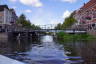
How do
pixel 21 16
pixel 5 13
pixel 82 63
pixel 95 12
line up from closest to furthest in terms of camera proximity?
pixel 82 63, pixel 95 12, pixel 5 13, pixel 21 16

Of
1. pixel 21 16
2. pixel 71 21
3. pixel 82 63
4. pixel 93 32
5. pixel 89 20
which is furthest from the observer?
pixel 21 16

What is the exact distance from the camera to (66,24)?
119750 mm

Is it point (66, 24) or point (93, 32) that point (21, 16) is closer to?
point (66, 24)

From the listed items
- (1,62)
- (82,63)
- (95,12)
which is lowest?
(82,63)

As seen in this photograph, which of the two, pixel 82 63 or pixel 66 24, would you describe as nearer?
pixel 82 63

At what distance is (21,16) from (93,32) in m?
64.9

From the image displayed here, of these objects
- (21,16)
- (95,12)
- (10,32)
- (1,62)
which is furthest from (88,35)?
(1,62)

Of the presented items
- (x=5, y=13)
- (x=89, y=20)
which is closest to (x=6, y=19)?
(x=5, y=13)

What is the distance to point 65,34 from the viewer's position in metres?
90.3

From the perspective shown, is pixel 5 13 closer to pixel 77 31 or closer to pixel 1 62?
pixel 77 31

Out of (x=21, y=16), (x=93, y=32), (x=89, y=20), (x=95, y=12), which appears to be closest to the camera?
(x=93, y=32)

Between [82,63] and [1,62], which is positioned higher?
[1,62]

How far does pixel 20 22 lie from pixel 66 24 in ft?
95.7

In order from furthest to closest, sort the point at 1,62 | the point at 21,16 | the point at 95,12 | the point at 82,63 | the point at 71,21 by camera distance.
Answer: the point at 21,16, the point at 71,21, the point at 95,12, the point at 82,63, the point at 1,62
